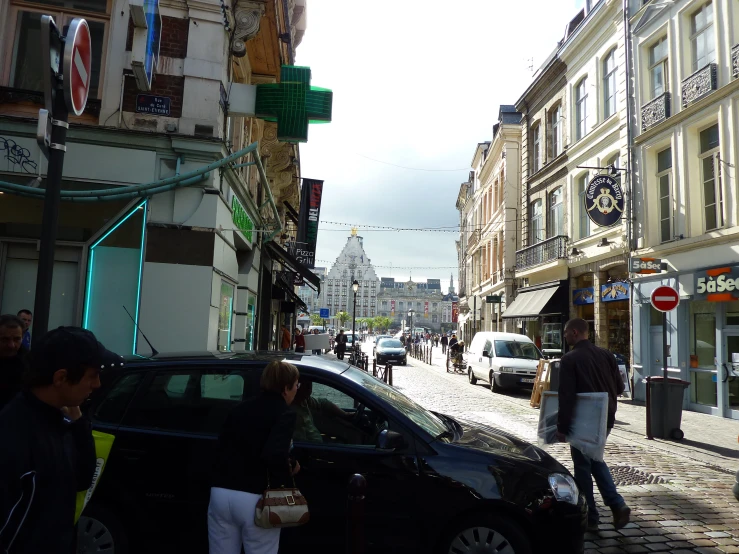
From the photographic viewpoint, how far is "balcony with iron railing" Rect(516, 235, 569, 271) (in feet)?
67.1

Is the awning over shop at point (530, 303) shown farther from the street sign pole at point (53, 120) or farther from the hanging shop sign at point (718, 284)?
the street sign pole at point (53, 120)

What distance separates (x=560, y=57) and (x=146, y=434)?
21488 mm

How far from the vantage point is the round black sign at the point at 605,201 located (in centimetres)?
1577

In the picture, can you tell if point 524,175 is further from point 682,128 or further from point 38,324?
point 38,324

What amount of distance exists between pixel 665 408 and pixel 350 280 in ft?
424

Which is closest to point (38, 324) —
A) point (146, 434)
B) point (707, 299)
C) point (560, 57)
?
point (146, 434)

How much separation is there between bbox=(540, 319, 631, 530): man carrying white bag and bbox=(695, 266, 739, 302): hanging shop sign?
8498 millimetres

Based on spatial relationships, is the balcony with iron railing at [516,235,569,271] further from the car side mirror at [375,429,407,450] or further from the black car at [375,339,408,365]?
the car side mirror at [375,429,407,450]

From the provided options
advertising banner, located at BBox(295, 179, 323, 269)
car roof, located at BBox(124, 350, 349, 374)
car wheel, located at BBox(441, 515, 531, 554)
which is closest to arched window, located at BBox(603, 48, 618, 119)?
advertising banner, located at BBox(295, 179, 323, 269)

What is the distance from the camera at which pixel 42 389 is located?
1785 millimetres

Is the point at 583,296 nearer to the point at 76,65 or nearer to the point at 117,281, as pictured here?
the point at 117,281

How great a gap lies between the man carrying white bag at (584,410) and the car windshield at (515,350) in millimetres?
11700

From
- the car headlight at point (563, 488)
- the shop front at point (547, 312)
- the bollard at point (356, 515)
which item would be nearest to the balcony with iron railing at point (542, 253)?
the shop front at point (547, 312)

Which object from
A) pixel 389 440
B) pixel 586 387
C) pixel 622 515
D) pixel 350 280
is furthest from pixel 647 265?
pixel 350 280
